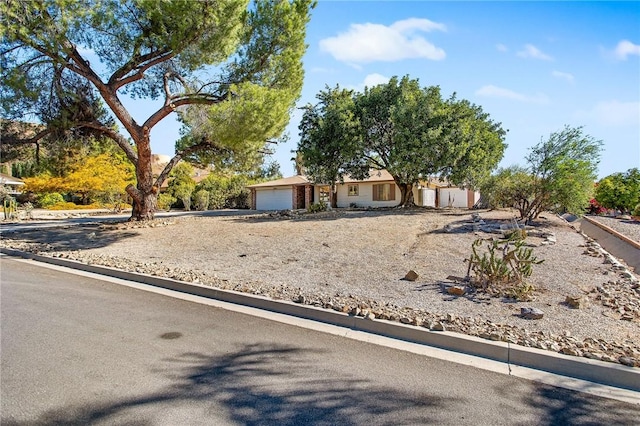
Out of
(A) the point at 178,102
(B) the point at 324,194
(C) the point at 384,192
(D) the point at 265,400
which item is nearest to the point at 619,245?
(D) the point at 265,400

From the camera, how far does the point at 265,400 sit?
3.14m

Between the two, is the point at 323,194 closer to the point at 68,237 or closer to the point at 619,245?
the point at 68,237

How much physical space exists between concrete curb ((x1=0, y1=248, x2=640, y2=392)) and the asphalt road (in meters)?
0.40

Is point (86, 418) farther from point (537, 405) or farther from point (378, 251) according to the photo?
point (378, 251)

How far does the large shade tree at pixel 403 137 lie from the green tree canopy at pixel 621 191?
6865 mm

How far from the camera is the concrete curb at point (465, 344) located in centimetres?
358

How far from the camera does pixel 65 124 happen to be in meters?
14.5

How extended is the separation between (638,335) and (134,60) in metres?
15.4

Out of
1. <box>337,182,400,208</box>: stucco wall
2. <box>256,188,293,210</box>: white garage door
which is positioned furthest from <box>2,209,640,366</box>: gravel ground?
<box>256,188,293,210</box>: white garage door

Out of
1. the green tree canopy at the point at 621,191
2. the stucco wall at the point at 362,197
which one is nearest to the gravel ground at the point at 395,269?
the green tree canopy at the point at 621,191

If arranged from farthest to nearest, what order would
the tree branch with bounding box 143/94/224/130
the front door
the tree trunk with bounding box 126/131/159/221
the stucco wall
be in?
the front door → the stucco wall → the tree trunk with bounding box 126/131/159/221 → the tree branch with bounding box 143/94/224/130

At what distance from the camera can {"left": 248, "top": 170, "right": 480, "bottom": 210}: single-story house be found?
2933 cm

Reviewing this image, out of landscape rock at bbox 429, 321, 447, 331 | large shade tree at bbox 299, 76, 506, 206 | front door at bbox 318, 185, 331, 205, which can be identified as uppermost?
large shade tree at bbox 299, 76, 506, 206

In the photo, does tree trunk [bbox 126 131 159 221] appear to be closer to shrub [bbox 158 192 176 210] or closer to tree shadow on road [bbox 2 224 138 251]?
tree shadow on road [bbox 2 224 138 251]
